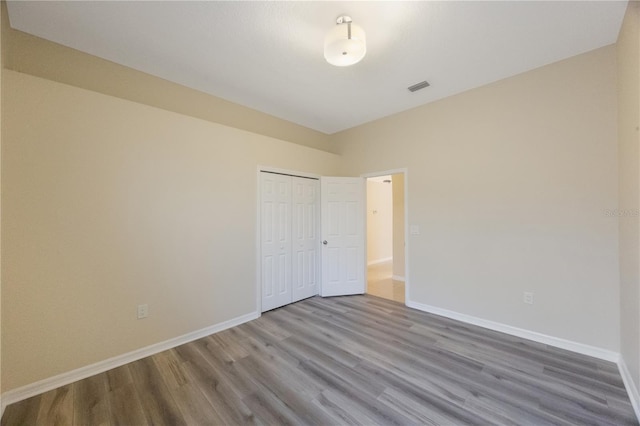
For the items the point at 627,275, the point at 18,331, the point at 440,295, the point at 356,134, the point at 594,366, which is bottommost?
the point at 594,366

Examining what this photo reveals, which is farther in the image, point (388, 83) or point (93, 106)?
point (388, 83)

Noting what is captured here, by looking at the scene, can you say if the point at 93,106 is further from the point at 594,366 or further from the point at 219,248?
the point at 594,366

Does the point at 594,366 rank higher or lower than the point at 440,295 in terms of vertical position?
lower

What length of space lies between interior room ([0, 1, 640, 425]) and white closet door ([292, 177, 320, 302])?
43 centimetres

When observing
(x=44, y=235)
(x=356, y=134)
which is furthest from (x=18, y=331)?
(x=356, y=134)

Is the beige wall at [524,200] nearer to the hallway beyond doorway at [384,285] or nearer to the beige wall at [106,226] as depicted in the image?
the hallway beyond doorway at [384,285]

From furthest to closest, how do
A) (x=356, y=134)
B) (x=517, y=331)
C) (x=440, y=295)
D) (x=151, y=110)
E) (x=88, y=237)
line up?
(x=356, y=134) → (x=440, y=295) → (x=517, y=331) → (x=151, y=110) → (x=88, y=237)

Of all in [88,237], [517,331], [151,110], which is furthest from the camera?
[517,331]

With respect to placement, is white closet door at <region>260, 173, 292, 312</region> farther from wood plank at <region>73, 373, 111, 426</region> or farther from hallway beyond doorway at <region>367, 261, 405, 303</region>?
wood plank at <region>73, 373, 111, 426</region>

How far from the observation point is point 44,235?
200 cm

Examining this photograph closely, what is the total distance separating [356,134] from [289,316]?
3245mm

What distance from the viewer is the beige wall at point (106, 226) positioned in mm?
1917

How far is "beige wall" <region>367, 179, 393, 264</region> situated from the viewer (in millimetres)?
6812

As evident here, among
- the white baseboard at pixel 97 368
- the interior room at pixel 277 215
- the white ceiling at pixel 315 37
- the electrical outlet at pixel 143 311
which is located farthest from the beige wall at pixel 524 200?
the electrical outlet at pixel 143 311
